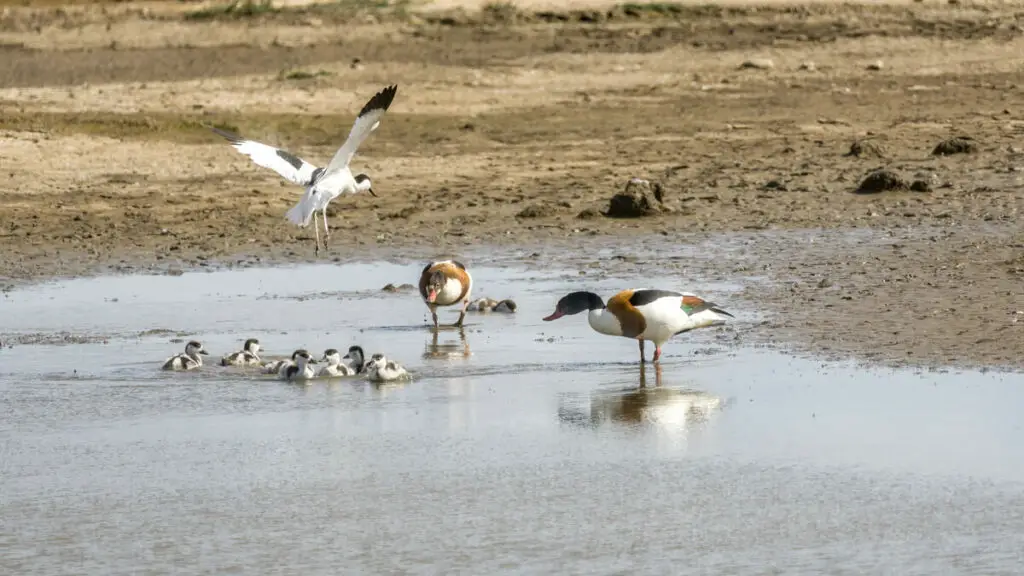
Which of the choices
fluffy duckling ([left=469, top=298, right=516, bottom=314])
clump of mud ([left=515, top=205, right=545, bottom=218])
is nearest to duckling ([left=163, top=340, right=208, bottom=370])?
fluffy duckling ([left=469, top=298, right=516, bottom=314])

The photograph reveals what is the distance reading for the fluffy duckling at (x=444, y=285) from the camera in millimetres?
12086

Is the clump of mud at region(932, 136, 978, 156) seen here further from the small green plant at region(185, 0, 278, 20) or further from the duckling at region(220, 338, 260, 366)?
the small green plant at region(185, 0, 278, 20)

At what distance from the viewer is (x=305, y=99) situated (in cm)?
2347

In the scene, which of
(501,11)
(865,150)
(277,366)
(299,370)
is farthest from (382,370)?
(501,11)

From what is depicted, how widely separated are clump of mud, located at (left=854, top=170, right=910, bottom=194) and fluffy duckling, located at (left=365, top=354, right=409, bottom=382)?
25.7 feet

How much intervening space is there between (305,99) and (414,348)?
1235cm

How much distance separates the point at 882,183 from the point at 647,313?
723 centimetres

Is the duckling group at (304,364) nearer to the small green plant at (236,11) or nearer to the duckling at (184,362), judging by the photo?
the duckling at (184,362)

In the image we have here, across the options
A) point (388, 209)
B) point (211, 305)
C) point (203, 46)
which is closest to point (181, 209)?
point (388, 209)

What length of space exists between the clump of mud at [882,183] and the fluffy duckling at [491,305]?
545 cm

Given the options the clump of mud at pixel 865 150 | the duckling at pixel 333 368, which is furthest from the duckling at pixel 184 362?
the clump of mud at pixel 865 150

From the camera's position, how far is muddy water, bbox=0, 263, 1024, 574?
283 inches

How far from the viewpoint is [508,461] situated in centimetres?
853

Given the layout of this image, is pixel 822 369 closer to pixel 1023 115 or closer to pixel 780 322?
pixel 780 322
